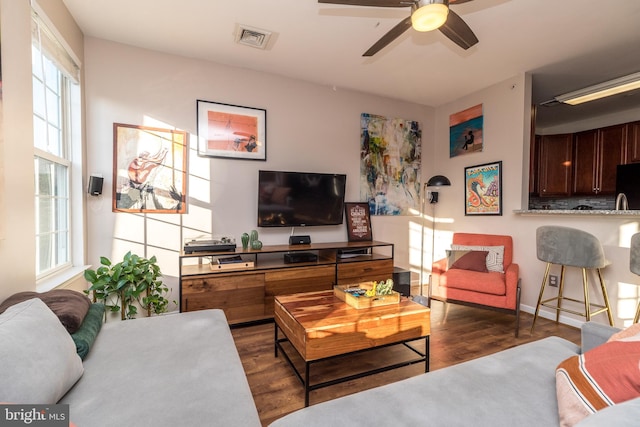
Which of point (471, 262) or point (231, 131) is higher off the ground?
point (231, 131)

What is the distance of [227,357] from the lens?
1.34 metres

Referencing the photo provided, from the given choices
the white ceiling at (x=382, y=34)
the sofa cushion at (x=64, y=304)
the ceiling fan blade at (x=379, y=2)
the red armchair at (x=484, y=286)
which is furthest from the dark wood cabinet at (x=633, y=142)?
the sofa cushion at (x=64, y=304)

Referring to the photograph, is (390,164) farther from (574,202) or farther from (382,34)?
(574,202)

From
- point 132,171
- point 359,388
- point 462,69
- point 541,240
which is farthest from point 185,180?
point 541,240

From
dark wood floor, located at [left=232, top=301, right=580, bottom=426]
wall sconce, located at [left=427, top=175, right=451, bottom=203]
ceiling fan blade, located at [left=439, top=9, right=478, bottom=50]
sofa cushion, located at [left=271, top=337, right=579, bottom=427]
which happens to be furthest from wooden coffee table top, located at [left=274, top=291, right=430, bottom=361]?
wall sconce, located at [left=427, top=175, right=451, bottom=203]

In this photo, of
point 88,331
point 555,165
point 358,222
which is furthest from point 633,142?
point 88,331

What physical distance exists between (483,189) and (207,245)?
3405 mm

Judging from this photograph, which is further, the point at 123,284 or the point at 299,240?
the point at 299,240

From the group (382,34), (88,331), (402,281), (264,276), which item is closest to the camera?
(88,331)

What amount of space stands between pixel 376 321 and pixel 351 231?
2.04 metres

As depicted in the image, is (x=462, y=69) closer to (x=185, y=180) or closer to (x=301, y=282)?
(x=301, y=282)

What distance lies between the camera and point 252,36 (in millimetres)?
2660

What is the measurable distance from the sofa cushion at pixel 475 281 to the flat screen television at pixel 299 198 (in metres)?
1.42

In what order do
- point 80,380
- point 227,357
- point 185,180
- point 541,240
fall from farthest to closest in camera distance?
point 185,180, point 541,240, point 227,357, point 80,380
